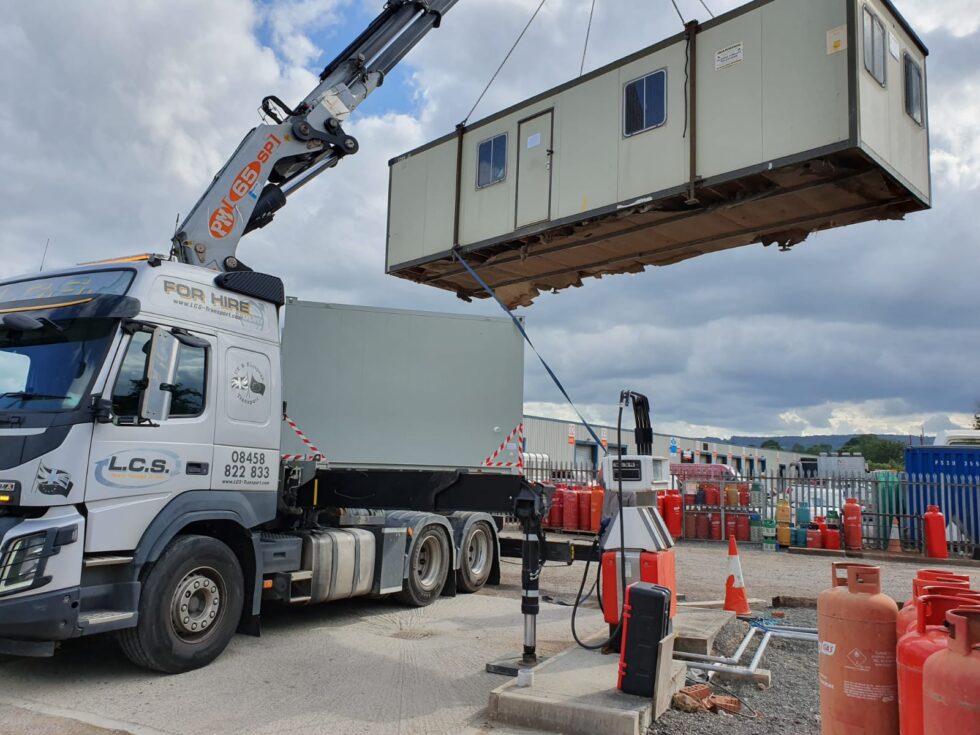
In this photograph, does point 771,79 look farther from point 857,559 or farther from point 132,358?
point 857,559

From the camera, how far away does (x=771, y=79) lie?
687 centimetres

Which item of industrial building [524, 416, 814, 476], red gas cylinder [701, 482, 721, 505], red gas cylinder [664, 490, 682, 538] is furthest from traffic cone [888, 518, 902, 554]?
industrial building [524, 416, 814, 476]

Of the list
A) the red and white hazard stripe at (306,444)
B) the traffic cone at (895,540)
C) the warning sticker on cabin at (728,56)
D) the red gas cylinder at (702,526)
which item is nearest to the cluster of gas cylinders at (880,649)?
the warning sticker on cabin at (728,56)

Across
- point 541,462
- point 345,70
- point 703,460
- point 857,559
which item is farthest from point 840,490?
point 703,460

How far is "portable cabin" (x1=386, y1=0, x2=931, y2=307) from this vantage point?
6602 millimetres

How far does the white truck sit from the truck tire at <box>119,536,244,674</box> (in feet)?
0.05

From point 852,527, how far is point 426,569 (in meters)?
11.5

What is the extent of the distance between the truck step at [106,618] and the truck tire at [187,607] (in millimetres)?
187

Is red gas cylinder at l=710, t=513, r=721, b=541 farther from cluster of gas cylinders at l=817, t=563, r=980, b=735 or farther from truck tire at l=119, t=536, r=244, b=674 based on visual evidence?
cluster of gas cylinders at l=817, t=563, r=980, b=735

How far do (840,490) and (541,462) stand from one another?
10371 mm

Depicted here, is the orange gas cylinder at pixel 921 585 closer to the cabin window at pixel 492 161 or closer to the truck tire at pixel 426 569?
the cabin window at pixel 492 161

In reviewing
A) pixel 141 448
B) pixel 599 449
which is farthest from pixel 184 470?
pixel 599 449

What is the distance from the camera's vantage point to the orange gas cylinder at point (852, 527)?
17.3 metres

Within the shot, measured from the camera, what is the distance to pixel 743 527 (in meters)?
19.6
